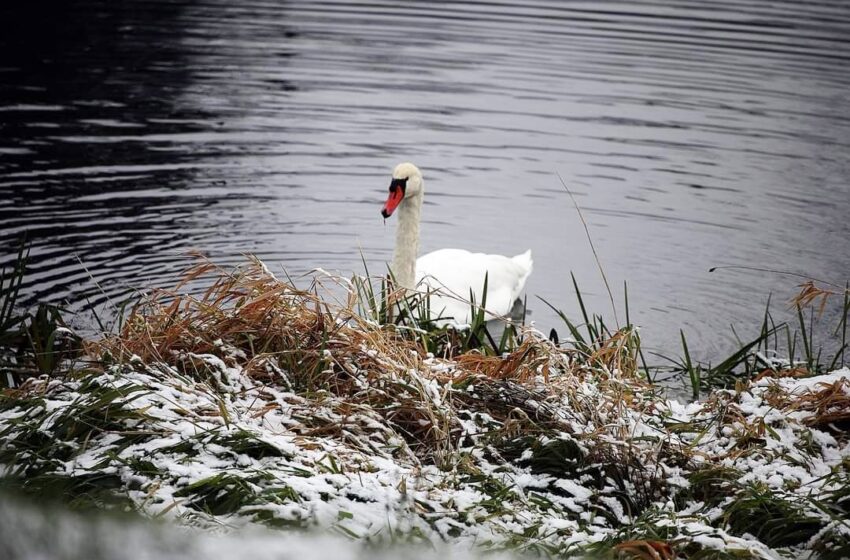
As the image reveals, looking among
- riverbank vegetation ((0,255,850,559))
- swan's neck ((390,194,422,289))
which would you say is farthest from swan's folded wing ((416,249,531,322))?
riverbank vegetation ((0,255,850,559))

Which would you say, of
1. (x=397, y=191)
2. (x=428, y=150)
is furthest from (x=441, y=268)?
(x=428, y=150)

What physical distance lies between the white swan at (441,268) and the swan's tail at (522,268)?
0.5 inches

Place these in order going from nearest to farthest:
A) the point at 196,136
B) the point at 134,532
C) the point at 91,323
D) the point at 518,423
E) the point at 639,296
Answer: the point at 134,532, the point at 518,423, the point at 91,323, the point at 639,296, the point at 196,136

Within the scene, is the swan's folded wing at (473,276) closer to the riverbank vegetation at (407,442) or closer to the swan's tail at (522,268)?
the swan's tail at (522,268)

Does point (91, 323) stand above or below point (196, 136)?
below

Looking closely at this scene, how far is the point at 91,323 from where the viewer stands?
23.8 ft

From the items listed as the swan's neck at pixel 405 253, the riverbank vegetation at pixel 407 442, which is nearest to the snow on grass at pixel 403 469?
the riverbank vegetation at pixel 407 442

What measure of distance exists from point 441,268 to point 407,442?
4545 millimetres

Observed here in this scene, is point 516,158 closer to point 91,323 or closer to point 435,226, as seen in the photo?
point 435,226

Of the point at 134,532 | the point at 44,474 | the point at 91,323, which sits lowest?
the point at 91,323

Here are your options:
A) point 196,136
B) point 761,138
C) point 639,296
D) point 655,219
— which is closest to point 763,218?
point 655,219

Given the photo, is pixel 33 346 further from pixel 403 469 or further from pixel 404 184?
pixel 404 184

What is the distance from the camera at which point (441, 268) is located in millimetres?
8453

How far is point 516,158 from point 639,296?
5273 millimetres
